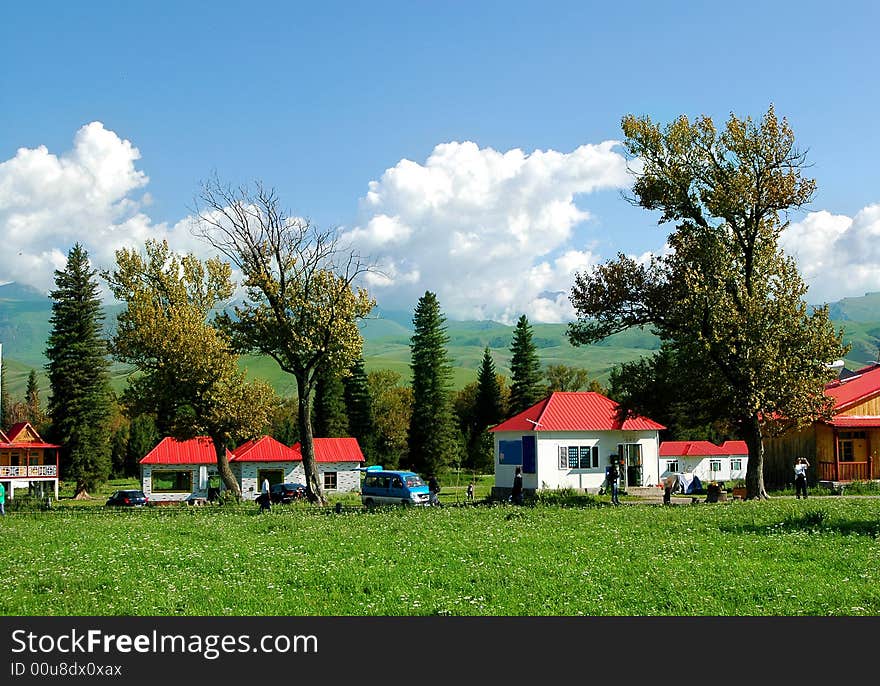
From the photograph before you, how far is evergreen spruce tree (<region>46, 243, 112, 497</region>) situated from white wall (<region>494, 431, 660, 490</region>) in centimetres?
3941

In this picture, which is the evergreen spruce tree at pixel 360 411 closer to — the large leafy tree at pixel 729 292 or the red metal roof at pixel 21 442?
the red metal roof at pixel 21 442

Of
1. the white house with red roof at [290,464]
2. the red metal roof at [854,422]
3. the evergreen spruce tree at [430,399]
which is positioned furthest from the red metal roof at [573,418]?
the evergreen spruce tree at [430,399]

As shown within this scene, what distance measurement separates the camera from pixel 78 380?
249 ft

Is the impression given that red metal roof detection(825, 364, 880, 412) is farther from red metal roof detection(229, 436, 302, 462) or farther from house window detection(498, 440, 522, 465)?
red metal roof detection(229, 436, 302, 462)

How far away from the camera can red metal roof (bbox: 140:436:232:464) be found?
237ft

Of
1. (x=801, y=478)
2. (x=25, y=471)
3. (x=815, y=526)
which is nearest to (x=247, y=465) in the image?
(x=25, y=471)

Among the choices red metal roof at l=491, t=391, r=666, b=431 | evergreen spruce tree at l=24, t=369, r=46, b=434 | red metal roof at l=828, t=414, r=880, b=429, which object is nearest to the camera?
red metal roof at l=828, t=414, r=880, b=429

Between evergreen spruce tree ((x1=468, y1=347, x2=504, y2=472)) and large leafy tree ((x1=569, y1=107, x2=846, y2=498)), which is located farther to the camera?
evergreen spruce tree ((x1=468, y1=347, x2=504, y2=472))

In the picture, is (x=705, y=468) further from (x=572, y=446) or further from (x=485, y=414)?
(x=572, y=446)

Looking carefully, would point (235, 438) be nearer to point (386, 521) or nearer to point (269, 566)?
point (386, 521)

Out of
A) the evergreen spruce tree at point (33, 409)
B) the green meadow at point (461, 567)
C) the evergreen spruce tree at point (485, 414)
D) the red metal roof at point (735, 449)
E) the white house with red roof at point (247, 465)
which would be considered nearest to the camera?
the green meadow at point (461, 567)

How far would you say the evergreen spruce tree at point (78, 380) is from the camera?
247ft

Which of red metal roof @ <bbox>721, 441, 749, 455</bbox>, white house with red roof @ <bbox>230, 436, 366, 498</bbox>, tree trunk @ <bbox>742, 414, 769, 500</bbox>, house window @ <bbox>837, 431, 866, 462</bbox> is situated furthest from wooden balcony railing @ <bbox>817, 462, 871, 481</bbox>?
red metal roof @ <bbox>721, 441, 749, 455</bbox>
